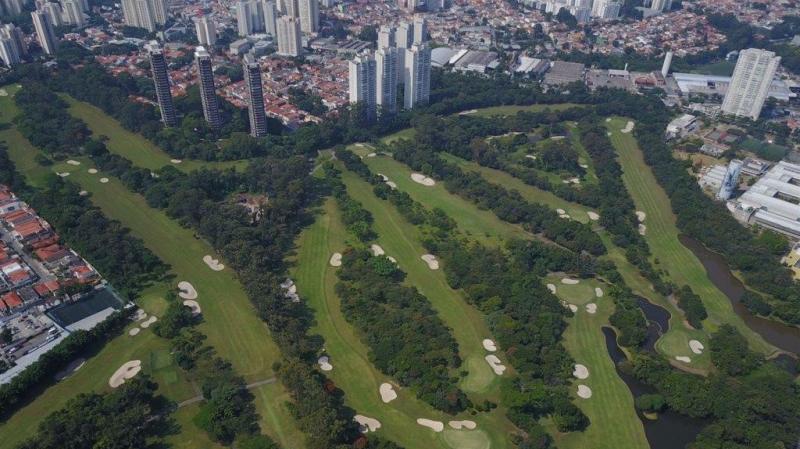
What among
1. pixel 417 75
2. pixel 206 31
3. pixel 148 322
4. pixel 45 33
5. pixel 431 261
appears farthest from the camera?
pixel 206 31

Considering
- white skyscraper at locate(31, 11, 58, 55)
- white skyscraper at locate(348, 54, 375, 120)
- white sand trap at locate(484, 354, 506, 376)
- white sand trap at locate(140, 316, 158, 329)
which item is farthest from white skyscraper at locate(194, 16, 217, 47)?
white sand trap at locate(484, 354, 506, 376)

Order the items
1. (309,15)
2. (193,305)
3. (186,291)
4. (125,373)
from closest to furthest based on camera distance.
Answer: (125,373)
(193,305)
(186,291)
(309,15)

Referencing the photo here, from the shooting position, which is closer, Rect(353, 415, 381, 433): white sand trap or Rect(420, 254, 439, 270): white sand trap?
Rect(353, 415, 381, 433): white sand trap

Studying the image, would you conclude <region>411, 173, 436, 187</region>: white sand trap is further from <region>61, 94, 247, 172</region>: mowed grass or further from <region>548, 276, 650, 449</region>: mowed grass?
<region>548, 276, 650, 449</region>: mowed grass

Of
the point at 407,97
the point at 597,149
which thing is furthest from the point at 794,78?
the point at 407,97

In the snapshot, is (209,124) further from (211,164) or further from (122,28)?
(122,28)

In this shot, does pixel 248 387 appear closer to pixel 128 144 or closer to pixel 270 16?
pixel 128 144

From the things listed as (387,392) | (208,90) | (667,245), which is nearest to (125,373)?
(387,392)
